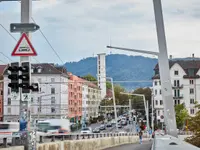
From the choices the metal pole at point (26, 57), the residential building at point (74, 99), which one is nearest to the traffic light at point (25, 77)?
the metal pole at point (26, 57)

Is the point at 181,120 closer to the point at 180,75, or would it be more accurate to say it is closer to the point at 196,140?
the point at 180,75

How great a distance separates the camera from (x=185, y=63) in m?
110

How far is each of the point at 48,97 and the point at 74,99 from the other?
1227cm

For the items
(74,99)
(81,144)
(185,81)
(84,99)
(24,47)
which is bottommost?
(81,144)

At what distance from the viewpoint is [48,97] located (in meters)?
74.1

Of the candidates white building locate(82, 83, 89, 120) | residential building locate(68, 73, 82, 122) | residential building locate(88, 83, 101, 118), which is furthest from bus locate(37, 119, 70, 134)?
residential building locate(88, 83, 101, 118)

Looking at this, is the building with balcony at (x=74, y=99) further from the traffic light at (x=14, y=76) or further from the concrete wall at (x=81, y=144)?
the traffic light at (x=14, y=76)

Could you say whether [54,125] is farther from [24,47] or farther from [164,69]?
[24,47]

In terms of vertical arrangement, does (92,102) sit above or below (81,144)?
above

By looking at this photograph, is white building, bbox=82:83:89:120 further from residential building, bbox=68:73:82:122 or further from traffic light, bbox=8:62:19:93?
traffic light, bbox=8:62:19:93

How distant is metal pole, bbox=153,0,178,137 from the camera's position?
94.1 ft

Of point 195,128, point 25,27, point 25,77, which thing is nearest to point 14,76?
point 25,77

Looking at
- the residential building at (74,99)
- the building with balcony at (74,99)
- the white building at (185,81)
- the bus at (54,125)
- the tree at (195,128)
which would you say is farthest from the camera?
the white building at (185,81)

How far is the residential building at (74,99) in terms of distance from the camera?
3234 inches
